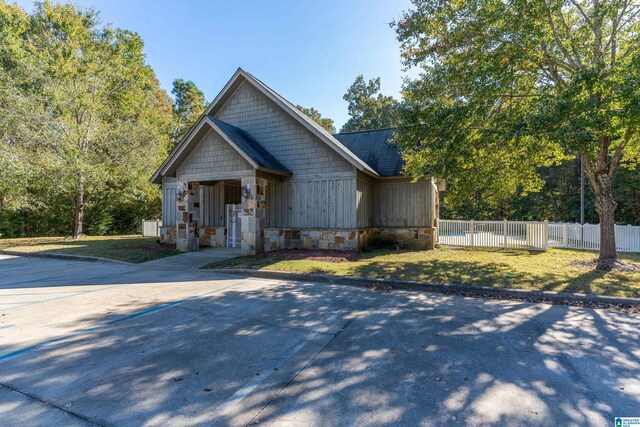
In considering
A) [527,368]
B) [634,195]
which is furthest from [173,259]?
[634,195]

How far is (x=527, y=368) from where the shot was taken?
360 cm

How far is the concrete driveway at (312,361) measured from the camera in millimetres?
2787

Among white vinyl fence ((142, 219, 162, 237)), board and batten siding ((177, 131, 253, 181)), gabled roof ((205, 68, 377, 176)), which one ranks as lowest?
white vinyl fence ((142, 219, 162, 237))

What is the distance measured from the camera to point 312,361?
3.73m

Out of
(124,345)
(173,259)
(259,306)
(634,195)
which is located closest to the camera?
(124,345)

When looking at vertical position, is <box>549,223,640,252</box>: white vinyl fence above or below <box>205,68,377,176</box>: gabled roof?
below

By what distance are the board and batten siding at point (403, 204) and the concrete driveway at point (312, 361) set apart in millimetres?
8518

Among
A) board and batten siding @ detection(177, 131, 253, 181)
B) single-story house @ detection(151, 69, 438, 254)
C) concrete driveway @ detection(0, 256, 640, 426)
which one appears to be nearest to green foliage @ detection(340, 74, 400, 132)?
single-story house @ detection(151, 69, 438, 254)

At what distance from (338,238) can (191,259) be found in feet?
18.7

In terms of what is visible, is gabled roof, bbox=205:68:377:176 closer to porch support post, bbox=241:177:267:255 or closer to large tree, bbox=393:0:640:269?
large tree, bbox=393:0:640:269

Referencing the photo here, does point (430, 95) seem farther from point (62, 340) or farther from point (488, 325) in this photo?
point (62, 340)

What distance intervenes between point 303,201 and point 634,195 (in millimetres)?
25466

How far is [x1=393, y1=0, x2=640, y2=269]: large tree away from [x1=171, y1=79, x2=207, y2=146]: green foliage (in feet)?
90.8

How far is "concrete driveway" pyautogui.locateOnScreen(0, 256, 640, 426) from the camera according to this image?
2.79 metres
